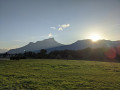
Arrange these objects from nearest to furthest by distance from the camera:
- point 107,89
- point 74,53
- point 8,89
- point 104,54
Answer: point 8,89, point 107,89, point 104,54, point 74,53

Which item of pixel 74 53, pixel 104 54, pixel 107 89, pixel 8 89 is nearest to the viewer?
pixel 8 89

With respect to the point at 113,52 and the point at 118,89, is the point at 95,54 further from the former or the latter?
the point at 118,89

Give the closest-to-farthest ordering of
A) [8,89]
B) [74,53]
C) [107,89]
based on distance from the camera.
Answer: [8,89]
[107,89]
[74,53]

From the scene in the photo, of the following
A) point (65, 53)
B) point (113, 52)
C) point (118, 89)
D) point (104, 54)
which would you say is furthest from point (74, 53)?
point (118, 89)

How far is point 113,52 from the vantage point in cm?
6075

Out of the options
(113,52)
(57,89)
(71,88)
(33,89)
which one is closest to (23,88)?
(33,89)

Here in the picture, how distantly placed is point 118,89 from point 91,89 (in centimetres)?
234

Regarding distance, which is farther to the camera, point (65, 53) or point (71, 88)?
point (65, 53)

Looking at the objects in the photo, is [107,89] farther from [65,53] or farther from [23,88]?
[65,53]

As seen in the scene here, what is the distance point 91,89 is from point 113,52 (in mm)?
62466

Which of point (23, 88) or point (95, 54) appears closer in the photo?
point (23, 88)

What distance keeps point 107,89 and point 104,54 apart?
56744mm

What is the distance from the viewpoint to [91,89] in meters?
7.70

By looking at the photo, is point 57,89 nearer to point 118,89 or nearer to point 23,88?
point 23,88
